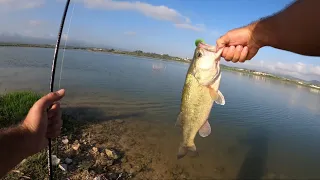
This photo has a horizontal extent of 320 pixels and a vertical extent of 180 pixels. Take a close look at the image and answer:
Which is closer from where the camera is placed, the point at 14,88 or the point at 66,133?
the point at 66,133

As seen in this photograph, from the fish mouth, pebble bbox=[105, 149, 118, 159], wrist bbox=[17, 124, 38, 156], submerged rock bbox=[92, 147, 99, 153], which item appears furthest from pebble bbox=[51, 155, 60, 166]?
the fish mouth

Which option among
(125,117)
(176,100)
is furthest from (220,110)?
(125,117)

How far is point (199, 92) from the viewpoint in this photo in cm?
333

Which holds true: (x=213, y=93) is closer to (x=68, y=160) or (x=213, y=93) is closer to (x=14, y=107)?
(x=68, y=160)

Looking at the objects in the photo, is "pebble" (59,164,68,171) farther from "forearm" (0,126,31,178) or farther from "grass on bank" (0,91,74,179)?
"forearm" (0,126,31,178)

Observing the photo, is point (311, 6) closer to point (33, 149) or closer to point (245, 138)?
point (33, 149)

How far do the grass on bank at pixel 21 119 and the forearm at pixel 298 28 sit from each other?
5.41m

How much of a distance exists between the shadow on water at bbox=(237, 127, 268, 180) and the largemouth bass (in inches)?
211

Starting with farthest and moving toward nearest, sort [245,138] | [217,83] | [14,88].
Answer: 1. [14,88]
2. [245,138]
3. [217,83]

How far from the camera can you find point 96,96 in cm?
1465

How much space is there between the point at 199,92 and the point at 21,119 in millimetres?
6883

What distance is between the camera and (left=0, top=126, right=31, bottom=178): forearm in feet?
6.01

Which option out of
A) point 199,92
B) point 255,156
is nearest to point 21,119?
point 199,92

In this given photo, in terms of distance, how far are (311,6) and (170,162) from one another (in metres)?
6.97
